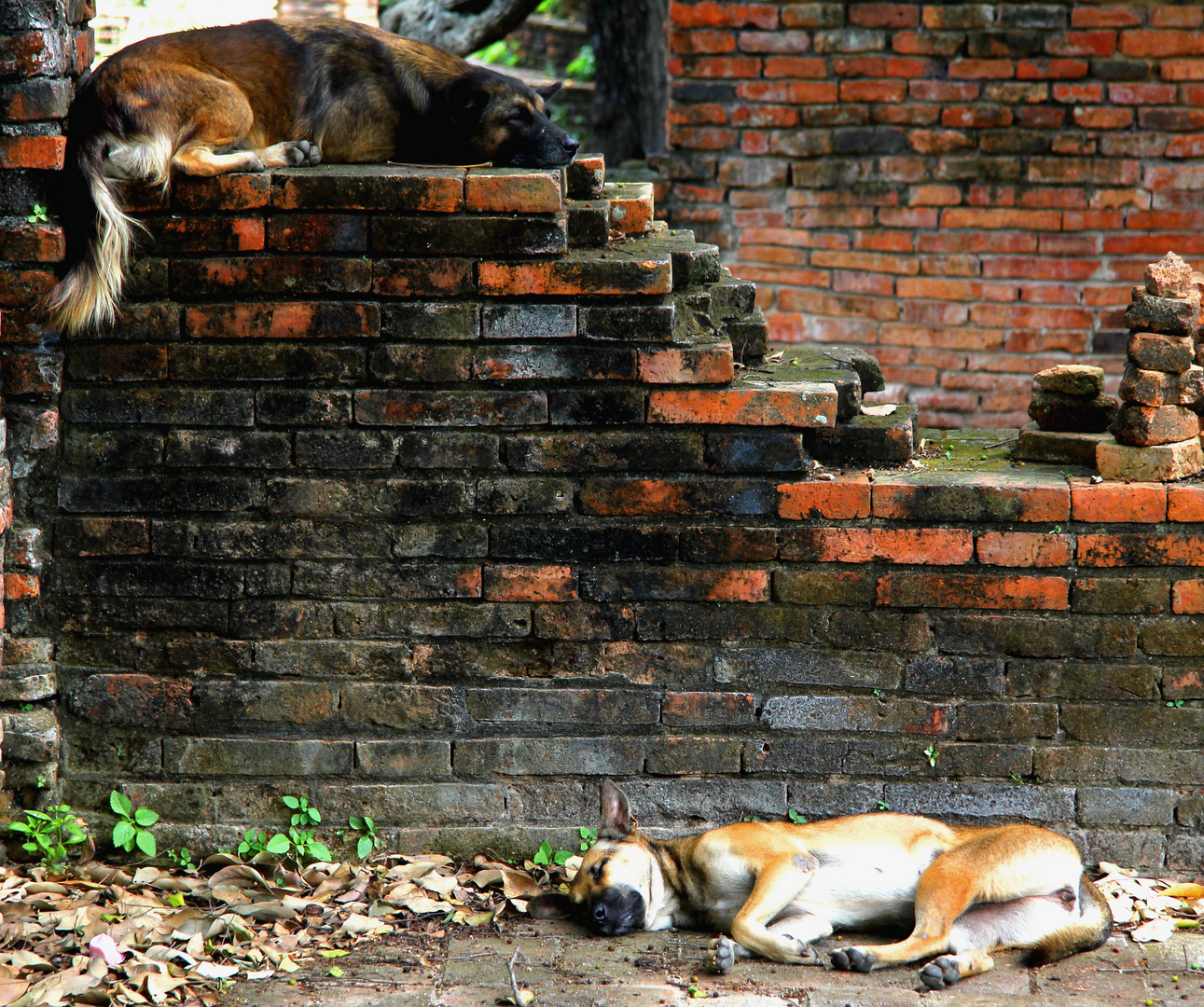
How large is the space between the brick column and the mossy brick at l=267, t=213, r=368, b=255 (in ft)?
1.94

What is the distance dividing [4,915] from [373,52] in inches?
107

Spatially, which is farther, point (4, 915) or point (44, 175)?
point (44, 175)

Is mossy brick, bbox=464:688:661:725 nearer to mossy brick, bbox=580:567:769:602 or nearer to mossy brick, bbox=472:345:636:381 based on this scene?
mossy brick, bbox=580:567:769:602

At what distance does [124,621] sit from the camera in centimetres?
340

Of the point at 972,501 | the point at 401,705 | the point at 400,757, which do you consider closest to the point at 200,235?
the point at 401,705

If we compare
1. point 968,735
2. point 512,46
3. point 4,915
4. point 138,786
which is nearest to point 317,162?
point 138,786

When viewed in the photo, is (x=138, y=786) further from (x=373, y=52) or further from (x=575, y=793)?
(x=373, y=52)

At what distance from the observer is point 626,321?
3.31 metres

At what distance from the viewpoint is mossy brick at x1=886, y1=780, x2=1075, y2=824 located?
341 centimetres

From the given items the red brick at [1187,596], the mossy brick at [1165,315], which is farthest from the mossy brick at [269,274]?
the red brick at [1187,596]

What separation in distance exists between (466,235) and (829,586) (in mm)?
1436

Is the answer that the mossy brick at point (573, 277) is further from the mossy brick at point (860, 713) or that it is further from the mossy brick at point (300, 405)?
the mossy brick at point (860, 713)

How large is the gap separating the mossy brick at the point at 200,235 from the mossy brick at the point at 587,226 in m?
0.87

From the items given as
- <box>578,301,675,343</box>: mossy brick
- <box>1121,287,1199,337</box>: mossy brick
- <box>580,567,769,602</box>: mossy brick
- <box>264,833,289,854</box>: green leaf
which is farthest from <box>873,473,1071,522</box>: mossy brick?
<box>264,833,289,854</box>: green leaf
